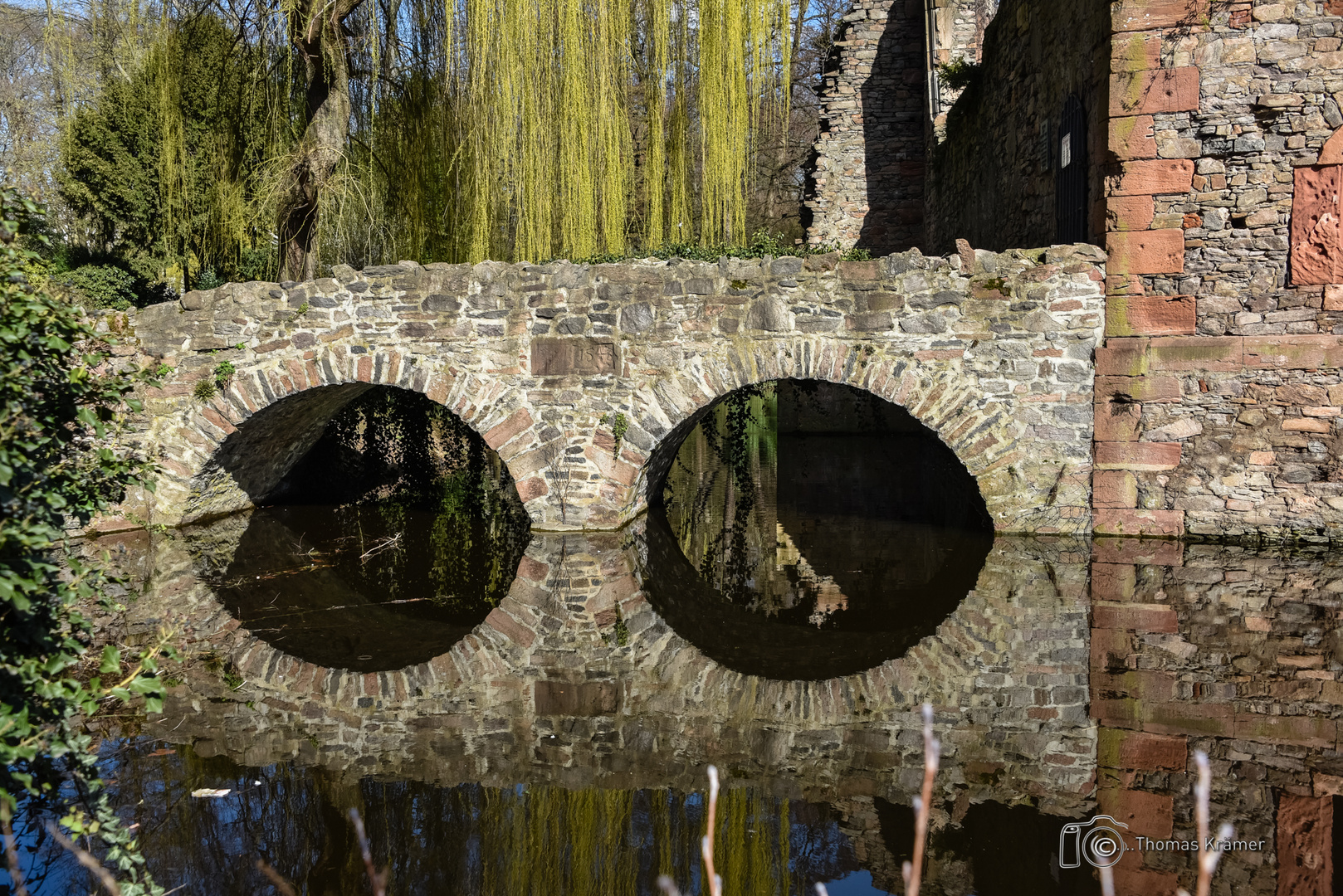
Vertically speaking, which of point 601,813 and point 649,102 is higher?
point 649,102

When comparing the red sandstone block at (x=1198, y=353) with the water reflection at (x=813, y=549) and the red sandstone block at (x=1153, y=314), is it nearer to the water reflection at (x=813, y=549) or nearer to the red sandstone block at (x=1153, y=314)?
the red sandstone block at (x=1153, y=314)

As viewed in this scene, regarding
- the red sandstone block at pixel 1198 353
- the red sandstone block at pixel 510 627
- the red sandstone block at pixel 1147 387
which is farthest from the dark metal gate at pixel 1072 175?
the red sandstone block at pixel 510 627

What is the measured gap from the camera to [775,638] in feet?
18.3

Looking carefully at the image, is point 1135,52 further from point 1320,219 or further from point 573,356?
point 573,356

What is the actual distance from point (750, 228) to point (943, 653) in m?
14.1

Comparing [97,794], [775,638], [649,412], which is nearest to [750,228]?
[649,412]

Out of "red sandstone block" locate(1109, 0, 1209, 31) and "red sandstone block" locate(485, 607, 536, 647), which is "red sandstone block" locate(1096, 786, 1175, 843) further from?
"red sandstone block" locate(1109, 0, 1209, 31)

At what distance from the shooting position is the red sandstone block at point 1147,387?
731cm

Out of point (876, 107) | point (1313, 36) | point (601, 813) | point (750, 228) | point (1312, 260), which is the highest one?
point (876, 107)

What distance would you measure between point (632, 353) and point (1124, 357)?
3.68 meters

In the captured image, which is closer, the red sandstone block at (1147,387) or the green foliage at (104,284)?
the red sandstone block at (1147,387)

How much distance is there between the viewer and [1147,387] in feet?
24.0

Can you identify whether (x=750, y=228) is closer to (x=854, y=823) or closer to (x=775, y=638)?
(x=775, y=638)

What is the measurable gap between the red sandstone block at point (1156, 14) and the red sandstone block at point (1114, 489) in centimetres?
329
